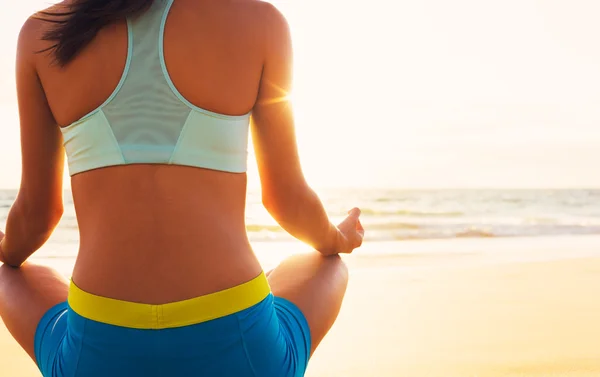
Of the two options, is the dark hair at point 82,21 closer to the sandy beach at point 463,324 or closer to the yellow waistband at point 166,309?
the yellow waistband at point 166,309

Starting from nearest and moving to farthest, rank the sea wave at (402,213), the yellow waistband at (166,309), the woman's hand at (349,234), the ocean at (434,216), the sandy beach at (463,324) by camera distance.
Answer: the yellow waistband at (166,309) → the woman's hand at (349,234) → the sandy beach at (463,324) → the ocean at (434,216) → the sea wave at (402,213)

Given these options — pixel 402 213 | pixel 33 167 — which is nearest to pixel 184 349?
pixel 33 167

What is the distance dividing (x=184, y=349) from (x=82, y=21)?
788 millimetres

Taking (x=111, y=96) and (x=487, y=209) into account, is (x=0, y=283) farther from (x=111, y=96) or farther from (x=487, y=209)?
(x=487, y=209)

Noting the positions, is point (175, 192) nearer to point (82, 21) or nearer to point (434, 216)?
point (82, 21)

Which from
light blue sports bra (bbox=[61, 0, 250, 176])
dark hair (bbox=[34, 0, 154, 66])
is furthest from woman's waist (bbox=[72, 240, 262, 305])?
dark hair (bbox=[34, 0, 154, 66])

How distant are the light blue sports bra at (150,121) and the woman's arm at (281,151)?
0.20m

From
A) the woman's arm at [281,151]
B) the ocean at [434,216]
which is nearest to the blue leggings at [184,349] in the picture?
the woman's arm at [281,151]

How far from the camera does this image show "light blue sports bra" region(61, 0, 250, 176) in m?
1.27

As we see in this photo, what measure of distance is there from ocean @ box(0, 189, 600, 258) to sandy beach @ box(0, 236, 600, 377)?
17.8 ft

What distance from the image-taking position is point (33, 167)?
155 cm

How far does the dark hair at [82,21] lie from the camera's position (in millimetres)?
1299

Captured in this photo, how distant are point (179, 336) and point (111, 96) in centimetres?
56

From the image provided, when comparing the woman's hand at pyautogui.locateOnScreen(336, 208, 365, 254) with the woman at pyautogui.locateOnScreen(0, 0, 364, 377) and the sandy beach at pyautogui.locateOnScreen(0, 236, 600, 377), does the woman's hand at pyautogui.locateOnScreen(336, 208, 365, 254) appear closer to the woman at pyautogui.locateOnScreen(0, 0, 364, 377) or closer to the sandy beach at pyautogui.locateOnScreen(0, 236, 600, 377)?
the woman at pyautogui.locateOnScreen(0, 0, 364, 377)
